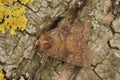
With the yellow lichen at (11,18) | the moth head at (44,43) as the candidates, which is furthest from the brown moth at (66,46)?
the yellow lichen at (11,18)

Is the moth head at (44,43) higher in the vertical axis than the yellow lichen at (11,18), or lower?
lower

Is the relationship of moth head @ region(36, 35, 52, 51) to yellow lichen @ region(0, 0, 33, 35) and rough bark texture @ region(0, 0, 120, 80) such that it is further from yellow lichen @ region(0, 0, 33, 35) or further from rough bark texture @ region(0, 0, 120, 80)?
yellow lichen @ region(0, 0, 33, 35)

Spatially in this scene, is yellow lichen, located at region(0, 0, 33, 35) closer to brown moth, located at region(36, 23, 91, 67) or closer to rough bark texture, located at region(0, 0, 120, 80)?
rough bark texture, located at region(0, 0, 120, 80)

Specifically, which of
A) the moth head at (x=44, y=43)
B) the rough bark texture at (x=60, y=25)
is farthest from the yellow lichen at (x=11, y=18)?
the moth head at (x=44, y=43)

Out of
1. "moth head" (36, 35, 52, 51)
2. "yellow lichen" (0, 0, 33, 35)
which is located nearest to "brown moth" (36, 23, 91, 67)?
"moth head" (36, 35, 52, 51)

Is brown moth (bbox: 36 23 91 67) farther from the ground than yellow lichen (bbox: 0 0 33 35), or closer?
closer

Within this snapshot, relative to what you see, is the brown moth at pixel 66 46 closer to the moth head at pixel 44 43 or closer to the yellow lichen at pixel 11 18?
the moth head at pixel 44 43

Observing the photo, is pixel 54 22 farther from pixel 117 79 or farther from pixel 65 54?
pixel 117 79
